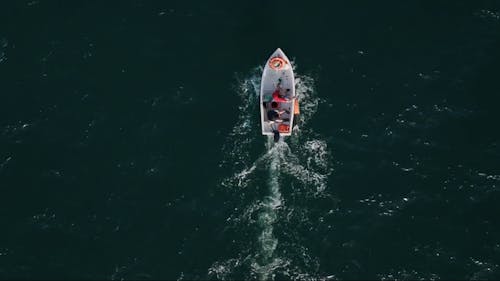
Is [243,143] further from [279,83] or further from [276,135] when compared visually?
[279,83]

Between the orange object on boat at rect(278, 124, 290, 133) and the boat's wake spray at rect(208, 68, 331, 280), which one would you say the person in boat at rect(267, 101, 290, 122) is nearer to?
the orange object on boat at rect(278, 124, 290, 133)

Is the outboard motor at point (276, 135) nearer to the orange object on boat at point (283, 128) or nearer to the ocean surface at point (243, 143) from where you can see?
the orange object on boat at point (283, 128)

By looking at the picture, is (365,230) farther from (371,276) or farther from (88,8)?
(88,8)

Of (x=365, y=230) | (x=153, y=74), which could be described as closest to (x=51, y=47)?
(x=153, y=74)

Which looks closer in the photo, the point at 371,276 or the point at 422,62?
the point at 371,276

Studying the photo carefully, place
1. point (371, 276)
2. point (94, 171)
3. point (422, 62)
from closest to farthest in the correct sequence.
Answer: point (371, 276) < point (94, 171) < point (422, 62)

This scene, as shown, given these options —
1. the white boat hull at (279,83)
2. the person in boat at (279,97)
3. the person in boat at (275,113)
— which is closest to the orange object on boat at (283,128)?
the person in boat at (275,113)
